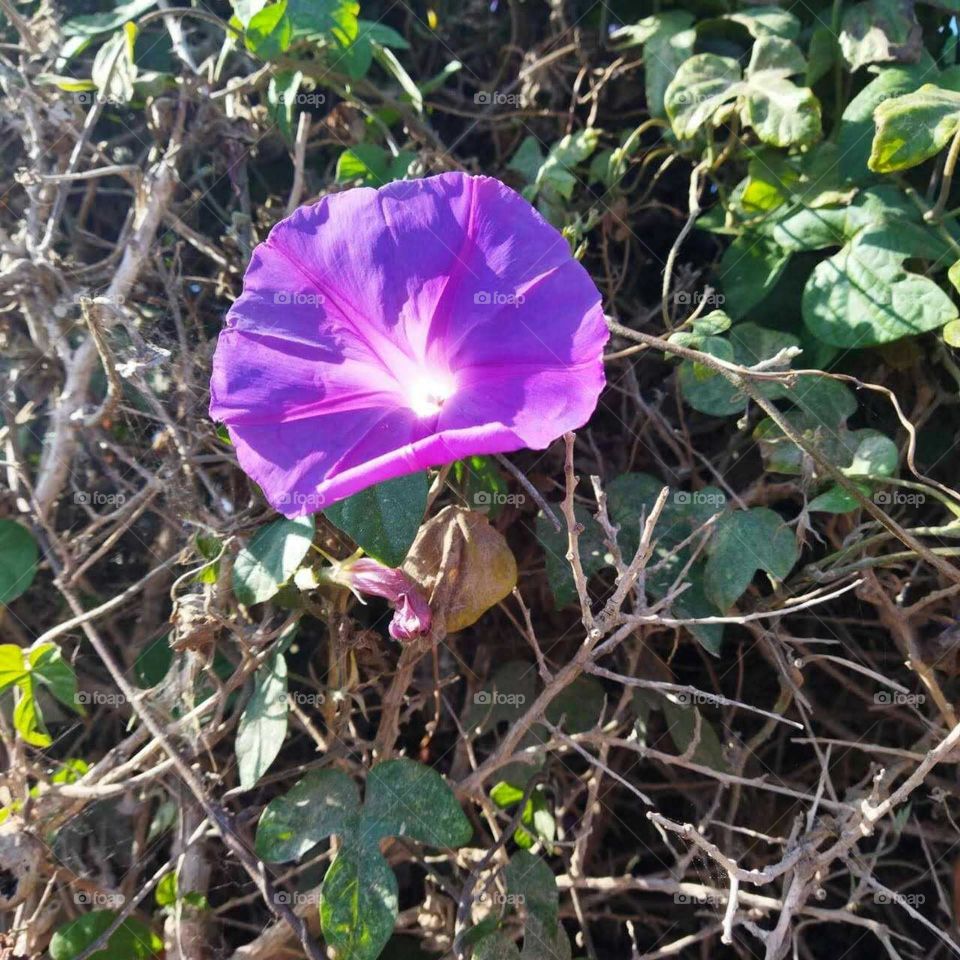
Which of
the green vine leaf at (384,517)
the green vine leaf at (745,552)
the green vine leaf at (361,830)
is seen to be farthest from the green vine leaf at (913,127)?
the green vine leaf at (361,830)

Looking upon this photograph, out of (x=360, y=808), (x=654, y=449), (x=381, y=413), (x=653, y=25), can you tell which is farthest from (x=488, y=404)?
(x=653, y=25)

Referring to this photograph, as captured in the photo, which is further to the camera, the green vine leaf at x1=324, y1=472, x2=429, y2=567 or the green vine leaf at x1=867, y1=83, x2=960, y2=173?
the green vine leaf at x1=867, y1=83, x2=960, y2=173

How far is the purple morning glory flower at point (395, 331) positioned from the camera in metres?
1.18

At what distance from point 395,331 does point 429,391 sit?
0.30 ft

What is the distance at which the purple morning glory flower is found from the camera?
3.88 feet

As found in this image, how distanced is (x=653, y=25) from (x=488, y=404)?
85 centimetres

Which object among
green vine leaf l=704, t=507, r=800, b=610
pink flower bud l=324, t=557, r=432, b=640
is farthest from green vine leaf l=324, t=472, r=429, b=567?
green vine leaf l=704, t=507, r=800, b=610

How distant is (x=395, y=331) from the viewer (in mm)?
1306

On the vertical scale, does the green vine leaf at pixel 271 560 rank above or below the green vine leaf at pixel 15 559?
above

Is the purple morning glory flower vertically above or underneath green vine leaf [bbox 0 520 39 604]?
above

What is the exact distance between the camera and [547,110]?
1.76 meters

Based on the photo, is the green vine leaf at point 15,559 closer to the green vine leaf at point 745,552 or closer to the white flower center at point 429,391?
the white flower center at point 429,391

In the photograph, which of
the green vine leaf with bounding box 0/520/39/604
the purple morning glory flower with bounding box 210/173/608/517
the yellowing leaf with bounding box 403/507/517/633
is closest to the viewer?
the purple morning glory flower with bounding box 210/173/608/517

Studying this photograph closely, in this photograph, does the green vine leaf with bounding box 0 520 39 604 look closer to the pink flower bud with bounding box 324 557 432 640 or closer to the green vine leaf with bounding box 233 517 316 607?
the green vine leaf with bounding box 233 517 316 607
